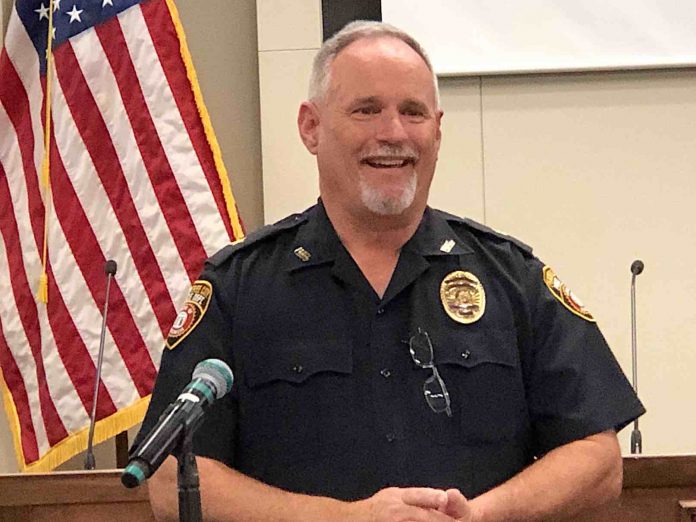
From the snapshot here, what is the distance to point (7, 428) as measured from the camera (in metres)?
4.11

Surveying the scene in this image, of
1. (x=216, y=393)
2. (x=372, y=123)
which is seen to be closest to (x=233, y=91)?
(x=372, y=123)

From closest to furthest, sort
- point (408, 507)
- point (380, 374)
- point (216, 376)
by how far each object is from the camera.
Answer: point (216, 376) < point (408, 507) < point (380, 374)

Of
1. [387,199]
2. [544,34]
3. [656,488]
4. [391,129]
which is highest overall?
[544,34]

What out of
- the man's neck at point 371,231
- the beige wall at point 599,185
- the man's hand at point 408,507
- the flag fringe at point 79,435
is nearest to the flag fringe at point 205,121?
A: the beige wall at point 599,185

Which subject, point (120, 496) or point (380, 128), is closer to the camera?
point (380, 128)

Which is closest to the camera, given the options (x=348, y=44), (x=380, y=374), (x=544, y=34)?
(x=380, y=374)

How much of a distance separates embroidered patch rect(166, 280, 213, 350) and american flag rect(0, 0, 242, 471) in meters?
1.65

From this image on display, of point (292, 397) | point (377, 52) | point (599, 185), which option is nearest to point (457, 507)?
point (292, 397)

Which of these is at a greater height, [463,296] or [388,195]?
[388,195]

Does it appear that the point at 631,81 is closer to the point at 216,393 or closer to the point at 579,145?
the point at 579,145

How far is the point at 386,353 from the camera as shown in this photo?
2053 mm

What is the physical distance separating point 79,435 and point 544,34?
89.0 inches

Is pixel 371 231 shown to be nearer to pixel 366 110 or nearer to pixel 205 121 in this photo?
pixel 366 110

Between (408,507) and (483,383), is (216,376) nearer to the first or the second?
(408,507)
